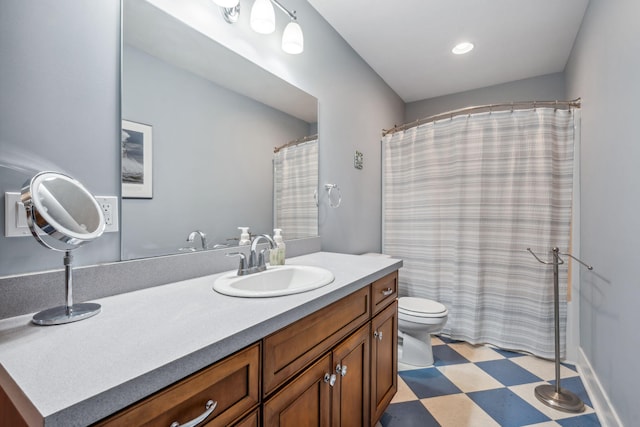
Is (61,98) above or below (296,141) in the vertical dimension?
below

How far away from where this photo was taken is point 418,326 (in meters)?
1.99

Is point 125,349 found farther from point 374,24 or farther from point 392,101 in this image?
point 392,101

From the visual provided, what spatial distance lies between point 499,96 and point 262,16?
271 centimetres

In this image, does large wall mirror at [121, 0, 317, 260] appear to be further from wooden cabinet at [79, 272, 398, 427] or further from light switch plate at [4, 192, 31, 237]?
wooden cabinet at [79, 272, 398, 427]

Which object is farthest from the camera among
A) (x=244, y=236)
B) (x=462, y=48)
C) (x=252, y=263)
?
(x=462, y=48)

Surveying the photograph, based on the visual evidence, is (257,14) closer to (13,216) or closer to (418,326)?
(13,216)

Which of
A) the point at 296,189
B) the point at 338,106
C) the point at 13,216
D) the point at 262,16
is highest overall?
the point at 262,16

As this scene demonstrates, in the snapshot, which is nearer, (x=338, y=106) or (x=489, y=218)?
(x=338, y=106)

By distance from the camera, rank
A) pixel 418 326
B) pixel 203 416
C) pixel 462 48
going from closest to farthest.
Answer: pixel 203 416 < pixel 418 326 < pixel 462 48

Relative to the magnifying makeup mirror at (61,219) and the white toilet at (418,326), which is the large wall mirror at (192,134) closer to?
the magnifying makeup mirror at (61,219)

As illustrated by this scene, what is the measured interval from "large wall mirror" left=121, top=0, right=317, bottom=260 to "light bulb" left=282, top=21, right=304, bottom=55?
0.55 ft

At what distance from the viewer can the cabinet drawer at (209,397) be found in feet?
1.65

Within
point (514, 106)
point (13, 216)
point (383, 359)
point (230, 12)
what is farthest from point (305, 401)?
point (514, 106)

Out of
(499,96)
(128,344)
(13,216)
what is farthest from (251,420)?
(499,96)
